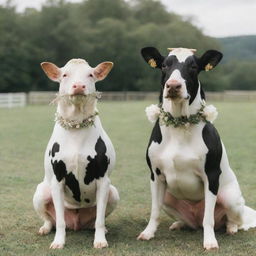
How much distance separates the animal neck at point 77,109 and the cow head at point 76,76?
11cm

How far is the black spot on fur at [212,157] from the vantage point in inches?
213

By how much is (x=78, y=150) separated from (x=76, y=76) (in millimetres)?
695

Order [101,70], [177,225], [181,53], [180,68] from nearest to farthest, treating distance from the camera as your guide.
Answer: [180,68]
[181,53]
[101,70]
[177,225]

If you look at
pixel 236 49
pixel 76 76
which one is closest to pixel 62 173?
pixel 76 76

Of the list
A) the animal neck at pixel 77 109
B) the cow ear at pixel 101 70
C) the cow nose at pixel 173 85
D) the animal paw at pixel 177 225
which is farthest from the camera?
the animal paw at pixel 177 225

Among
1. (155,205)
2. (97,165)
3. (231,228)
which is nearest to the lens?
(97,165)

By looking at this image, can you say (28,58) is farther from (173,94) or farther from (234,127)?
(173,94)

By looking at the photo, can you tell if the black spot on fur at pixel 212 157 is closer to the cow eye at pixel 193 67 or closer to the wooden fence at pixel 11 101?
the cow eye at pixel 193 67

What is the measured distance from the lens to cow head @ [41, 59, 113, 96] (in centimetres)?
530

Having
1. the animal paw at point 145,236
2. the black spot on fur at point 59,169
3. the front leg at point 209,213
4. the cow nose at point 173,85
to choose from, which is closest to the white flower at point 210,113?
the cow nose at point 173,85

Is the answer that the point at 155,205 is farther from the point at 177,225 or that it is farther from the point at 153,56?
the point at 153,56

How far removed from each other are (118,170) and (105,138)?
4.93m

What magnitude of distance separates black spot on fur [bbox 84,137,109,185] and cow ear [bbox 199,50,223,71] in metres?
1.23

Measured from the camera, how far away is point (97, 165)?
545cm
